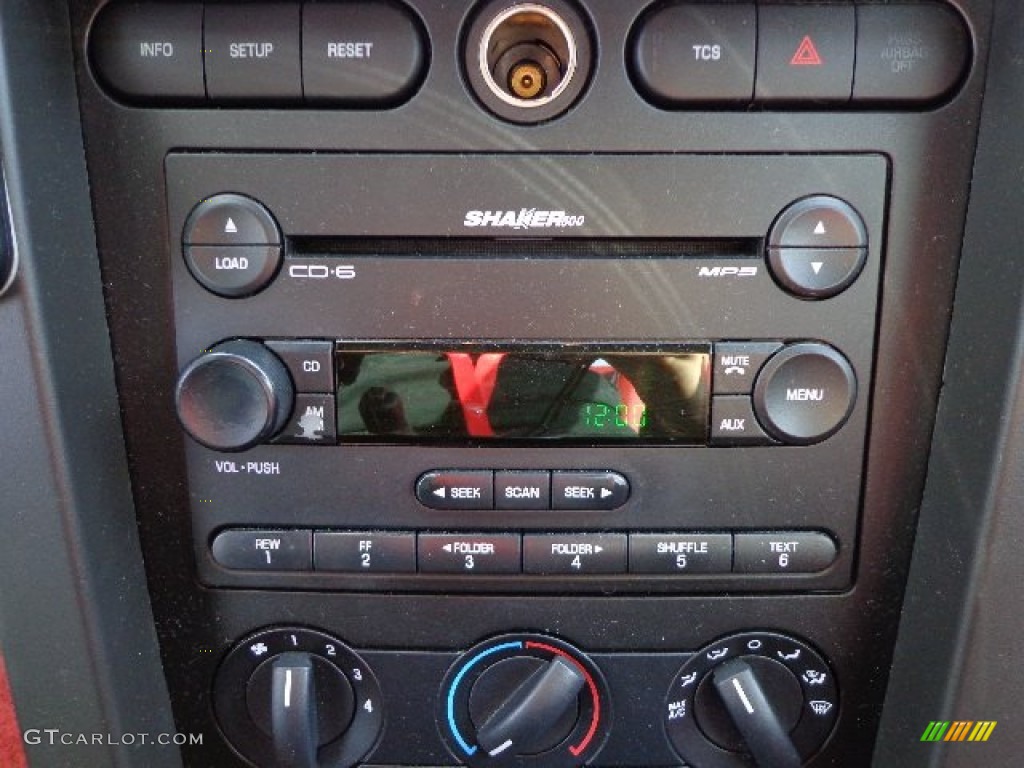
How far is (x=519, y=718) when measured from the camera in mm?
701

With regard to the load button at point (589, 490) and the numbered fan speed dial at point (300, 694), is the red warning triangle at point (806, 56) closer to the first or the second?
the load button at point (589, 490)

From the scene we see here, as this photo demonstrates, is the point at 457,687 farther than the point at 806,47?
Yes

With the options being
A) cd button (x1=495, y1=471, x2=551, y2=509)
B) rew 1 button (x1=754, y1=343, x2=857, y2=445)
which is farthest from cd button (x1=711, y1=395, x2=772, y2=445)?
cd button (x1=495, y1=471, x2=551, y2=509)

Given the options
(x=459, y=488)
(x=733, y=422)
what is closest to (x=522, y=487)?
(x=459, y=488)

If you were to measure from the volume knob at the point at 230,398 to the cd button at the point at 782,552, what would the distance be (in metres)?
0.34

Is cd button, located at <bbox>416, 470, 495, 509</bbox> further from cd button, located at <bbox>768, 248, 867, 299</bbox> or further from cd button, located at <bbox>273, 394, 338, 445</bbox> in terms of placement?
cd button, located at <bbox>768, 248, 867, 299</bbox>

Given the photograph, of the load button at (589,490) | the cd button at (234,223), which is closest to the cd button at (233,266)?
the cd button at (234,223)

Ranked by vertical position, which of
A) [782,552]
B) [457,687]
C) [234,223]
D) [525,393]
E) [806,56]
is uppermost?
[806,56]

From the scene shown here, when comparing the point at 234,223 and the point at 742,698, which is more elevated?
the point at 234,223

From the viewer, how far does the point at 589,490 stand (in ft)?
2.24

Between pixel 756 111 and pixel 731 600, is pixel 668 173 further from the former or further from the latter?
pixel 731 600

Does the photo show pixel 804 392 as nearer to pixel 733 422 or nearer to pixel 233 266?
pixel 733 422

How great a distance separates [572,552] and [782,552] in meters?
0.15

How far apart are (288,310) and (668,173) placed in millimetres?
271
